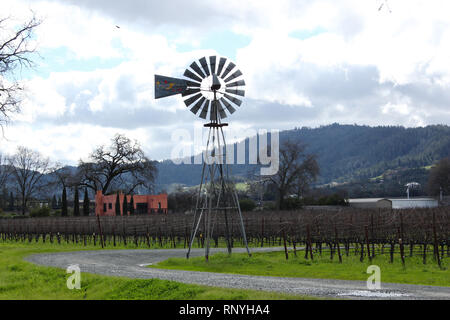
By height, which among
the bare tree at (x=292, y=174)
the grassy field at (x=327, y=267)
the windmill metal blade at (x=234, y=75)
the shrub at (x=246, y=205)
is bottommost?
the grassy field at (x=327, y=267)

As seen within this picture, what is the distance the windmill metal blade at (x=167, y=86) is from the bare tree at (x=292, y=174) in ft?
207

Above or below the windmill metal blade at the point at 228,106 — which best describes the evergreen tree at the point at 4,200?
below

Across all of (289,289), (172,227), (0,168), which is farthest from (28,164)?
(289,289)

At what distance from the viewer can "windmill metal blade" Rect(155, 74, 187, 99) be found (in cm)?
2475

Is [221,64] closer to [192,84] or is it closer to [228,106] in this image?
[192,84]

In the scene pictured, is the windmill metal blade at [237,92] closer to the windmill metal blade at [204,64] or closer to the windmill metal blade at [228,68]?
the windmill metal blade at [228,68]

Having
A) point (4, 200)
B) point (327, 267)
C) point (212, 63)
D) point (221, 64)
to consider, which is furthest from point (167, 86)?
point (4, 200)

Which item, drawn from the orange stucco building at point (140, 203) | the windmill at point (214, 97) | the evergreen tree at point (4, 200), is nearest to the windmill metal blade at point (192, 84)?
the windmill at point (214, 97)

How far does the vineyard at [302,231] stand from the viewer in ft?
90.0

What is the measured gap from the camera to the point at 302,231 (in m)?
33.5

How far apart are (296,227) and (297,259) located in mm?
7728

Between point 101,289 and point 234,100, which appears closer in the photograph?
point 101,289

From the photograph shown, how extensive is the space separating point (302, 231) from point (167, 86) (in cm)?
1377
